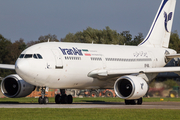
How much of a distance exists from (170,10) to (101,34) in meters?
43.2

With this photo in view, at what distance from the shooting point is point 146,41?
34875 mm

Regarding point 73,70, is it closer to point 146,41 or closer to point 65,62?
point 65,62

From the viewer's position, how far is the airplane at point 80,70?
23609 millimetres

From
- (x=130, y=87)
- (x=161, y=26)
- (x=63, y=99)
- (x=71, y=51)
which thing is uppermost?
(x=161, y=26)

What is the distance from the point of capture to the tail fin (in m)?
35.2

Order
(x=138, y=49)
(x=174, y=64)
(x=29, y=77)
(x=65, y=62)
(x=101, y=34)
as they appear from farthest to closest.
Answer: (x=101, y=34) < (x=174, y=64) < (x=138, y=49) < (x=65, y=62) < (x=29, y=77)

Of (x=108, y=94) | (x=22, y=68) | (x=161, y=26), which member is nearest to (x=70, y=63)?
(x=22, y=68)

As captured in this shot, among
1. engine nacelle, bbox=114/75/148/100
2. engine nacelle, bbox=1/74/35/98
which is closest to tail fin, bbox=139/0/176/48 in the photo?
engine nacelle, bbox=114/75/148/100

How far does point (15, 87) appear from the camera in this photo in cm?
2811

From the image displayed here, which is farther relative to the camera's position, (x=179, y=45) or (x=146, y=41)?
(x=179, y=45)

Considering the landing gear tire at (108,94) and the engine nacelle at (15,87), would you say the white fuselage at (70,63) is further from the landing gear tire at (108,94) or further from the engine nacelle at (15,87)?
the landing gear tire at (108,94)

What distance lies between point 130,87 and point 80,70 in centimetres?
369

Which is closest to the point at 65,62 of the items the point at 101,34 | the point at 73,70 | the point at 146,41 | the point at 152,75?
the point at 73,70

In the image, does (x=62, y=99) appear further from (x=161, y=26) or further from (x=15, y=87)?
(x=161, y=26)
